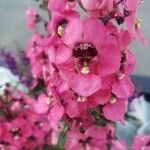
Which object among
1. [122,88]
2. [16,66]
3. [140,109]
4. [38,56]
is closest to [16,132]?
[38,56]

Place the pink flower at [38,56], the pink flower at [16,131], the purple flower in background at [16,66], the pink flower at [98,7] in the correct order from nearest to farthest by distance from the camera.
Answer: the pink flower at [98,7], the pink flower at [16,131], the pink flower at [38,56], the purple flower in background at [16,66]

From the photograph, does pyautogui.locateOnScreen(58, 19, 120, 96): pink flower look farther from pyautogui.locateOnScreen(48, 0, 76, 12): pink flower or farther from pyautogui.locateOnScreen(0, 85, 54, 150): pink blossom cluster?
pyautogui.locateOnScreen(0, 85, 54, 150): pink blossom cluster

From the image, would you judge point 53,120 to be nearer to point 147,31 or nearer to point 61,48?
point 61,48

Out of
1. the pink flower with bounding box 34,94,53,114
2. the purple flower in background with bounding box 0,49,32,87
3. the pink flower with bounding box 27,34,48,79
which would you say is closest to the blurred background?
the purple flower in background with bounding box 0,49,32,87

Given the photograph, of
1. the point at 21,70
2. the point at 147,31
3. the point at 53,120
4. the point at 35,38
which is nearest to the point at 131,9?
the point at 53,120

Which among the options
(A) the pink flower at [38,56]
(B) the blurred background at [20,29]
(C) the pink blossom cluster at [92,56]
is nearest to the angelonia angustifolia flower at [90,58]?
(C) the pink blossom cluster at [92,56]

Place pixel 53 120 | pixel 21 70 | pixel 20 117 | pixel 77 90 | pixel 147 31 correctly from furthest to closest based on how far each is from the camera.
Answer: pixel 147 31, pixel 21 70, pixel 20 117, pixel 53 120, pixel 77 90

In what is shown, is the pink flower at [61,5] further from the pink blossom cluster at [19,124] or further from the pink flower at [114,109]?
the pink blossom cluster at [19,124]

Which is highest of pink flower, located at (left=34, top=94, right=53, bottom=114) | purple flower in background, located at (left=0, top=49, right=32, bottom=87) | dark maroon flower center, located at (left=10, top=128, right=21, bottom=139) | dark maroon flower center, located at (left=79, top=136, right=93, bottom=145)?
pink flower, located at (left=34, top=94, right=53, bottom=114)

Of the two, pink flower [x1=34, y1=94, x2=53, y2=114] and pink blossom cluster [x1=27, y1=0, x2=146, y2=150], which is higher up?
pink blossom cluster [x1=27, y1=0, x2=146, y2=150]
